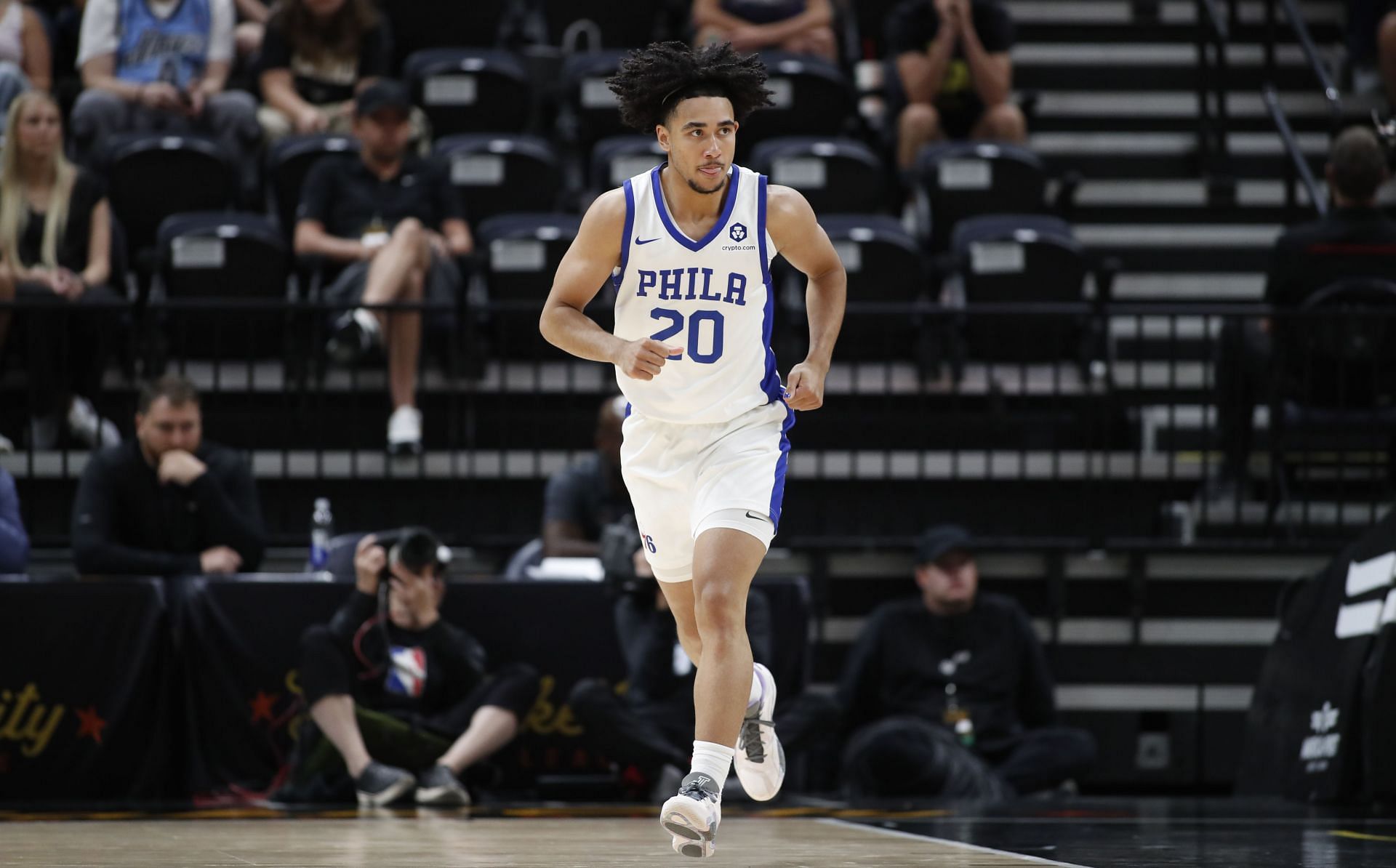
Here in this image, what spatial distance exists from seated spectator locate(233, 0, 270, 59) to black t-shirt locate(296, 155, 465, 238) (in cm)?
206

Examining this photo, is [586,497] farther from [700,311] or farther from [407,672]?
[700,311]

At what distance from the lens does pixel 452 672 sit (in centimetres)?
753

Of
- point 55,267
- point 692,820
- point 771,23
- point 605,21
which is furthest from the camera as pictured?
point 605,21

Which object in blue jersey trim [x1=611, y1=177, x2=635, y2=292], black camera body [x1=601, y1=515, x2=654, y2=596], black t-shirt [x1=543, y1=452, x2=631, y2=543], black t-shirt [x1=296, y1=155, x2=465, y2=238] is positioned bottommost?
black camera body [x1=601, y1=515, x2=654, y2=596]

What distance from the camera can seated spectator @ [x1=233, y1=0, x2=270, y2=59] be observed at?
1132cm

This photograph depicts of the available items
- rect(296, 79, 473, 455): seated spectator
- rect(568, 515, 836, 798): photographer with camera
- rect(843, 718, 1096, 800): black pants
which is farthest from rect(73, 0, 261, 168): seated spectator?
rect(843, 718, 1096, 800): black pants

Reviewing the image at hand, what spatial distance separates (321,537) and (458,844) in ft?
11.0

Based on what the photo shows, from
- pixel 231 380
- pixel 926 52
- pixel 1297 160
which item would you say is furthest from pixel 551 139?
pixel 1297 160

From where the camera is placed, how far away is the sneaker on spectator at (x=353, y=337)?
28.6ft

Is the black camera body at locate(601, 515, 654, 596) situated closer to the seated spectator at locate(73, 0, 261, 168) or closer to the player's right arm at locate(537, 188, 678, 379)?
the player's right arm at locate(537, 188, 678, 379)

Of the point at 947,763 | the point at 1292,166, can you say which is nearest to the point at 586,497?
the point at 947,763

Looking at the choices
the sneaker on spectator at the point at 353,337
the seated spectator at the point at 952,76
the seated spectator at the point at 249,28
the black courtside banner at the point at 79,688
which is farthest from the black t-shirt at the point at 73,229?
the seated spectator at the point at 952,76

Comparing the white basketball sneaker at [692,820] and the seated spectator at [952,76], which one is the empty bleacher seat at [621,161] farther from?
the white basketball sneaker at [692,820]

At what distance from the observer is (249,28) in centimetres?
1136
